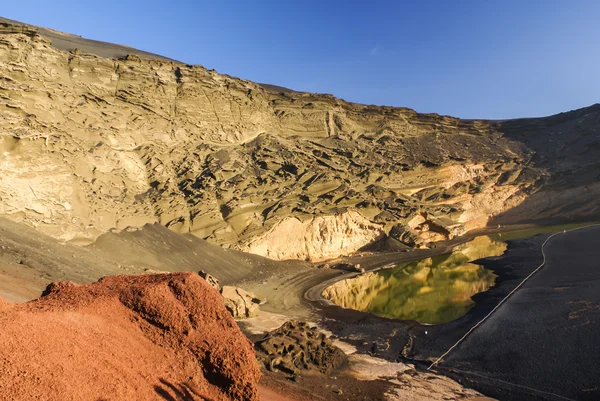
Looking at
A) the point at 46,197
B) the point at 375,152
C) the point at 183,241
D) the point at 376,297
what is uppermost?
the point at 375,152

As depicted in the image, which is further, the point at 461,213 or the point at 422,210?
the point at 461,213

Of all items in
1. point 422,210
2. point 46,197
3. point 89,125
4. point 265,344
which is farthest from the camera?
point 422,210

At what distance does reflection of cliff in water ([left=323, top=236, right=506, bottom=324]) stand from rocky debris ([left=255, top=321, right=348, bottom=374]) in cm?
775

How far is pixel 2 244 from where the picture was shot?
1495cm

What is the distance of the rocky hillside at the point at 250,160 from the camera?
74.6ft

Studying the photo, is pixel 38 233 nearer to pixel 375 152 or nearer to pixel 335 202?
pixel 335 202

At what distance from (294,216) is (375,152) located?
1697 centimetres

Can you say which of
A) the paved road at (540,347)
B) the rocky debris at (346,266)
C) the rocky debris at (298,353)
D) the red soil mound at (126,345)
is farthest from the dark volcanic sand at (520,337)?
the red soil mound at (126,345)

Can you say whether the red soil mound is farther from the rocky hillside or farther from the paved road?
the rocky hillside

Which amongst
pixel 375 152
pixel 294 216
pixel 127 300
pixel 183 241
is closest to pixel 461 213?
pixel 375 152

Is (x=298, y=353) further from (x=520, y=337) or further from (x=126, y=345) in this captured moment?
(x=126, y=345)

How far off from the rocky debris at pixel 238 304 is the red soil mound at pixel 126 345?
11.1m

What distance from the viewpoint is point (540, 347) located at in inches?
518

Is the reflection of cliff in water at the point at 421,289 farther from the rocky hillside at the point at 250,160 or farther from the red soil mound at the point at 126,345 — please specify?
the red soil mound at the point at 126,345
